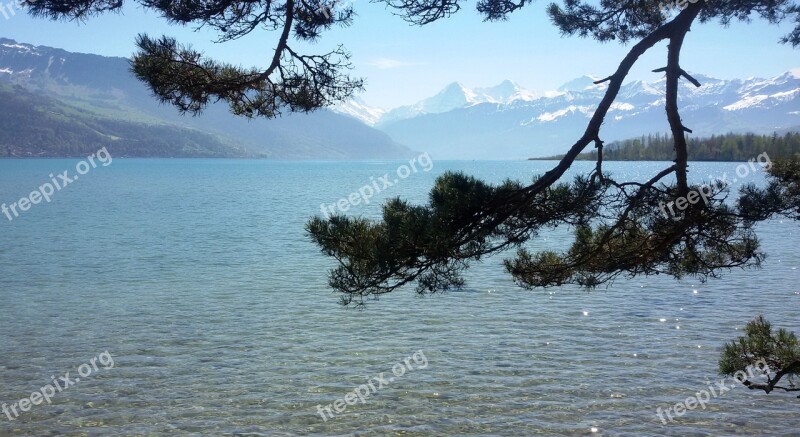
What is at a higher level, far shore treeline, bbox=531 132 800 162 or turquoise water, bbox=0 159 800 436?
far shore treeline, bbox=531 132 800 162

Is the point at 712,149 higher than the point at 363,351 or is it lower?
higher

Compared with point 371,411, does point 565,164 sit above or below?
above

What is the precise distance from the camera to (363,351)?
14156 mm

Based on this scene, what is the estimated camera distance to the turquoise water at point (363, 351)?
1061cm

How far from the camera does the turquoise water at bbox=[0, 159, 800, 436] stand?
418 inches

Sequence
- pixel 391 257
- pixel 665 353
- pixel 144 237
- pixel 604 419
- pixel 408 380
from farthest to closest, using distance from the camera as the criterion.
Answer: pixel 144 237 < pixel 665 353 < pixel 408 380 < pixel 604 419 < pixel 391 257

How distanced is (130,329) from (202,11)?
10.1 metres

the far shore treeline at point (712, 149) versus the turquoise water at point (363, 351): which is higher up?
the far shore treeline at point (712, 149)

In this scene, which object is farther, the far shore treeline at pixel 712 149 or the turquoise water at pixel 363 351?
the far shore treeline at pixel 712 149

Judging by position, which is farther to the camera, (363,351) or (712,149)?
(712,149)

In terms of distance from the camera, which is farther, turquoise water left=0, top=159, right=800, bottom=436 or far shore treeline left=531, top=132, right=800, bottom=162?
far shore treeline left=531, top=132, right=800, bottom=162

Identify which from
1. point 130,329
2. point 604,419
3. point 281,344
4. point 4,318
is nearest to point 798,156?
point 604,419

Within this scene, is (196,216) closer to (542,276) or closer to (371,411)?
(371,411)

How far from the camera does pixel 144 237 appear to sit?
118ft
